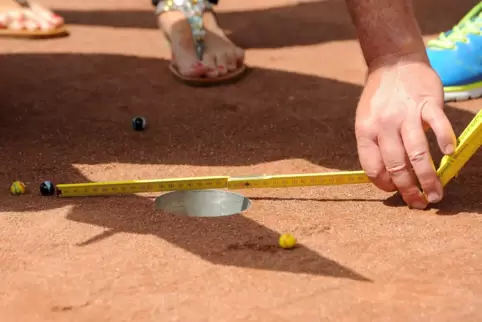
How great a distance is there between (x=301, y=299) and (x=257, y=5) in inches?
105

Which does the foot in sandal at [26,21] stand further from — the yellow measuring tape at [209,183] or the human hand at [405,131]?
the human hand at [405,131]

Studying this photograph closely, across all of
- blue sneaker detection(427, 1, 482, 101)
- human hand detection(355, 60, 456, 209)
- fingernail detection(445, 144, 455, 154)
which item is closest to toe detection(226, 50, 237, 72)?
blue sneaker detection(427, 1, 482, 101)

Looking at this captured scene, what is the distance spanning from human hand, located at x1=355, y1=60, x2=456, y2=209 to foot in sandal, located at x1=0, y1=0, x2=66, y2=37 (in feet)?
6.16

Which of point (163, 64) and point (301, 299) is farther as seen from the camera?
point (163, 64)

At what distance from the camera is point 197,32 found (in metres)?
2.68

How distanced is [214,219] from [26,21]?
1897 mm

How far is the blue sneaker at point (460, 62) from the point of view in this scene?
2.40 metres

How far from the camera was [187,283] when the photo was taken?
1348mm

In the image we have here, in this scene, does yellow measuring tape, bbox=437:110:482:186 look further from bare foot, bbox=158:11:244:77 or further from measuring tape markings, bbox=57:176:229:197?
bare foot, bbox=158:11:244:77

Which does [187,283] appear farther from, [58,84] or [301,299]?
[58,84]

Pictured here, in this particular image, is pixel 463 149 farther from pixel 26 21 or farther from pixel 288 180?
pixel 26 21

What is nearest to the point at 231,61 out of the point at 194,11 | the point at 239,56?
the point at 239,56

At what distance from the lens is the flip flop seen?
8.41 ft

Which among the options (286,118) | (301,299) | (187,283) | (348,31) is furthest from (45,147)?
(348,31)
